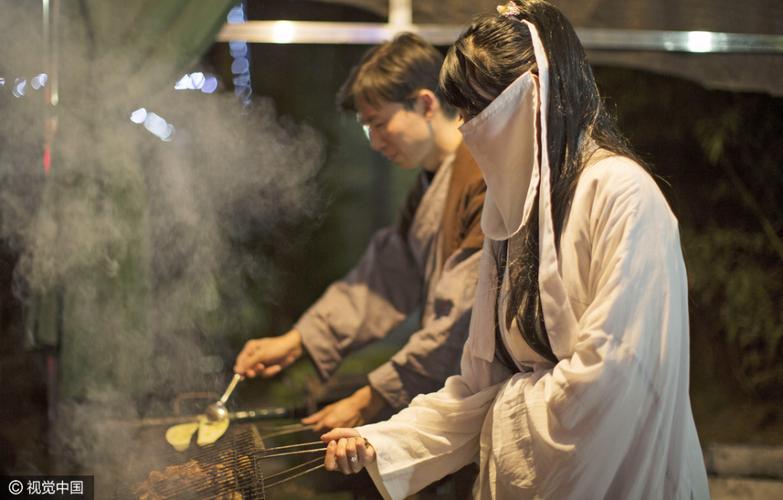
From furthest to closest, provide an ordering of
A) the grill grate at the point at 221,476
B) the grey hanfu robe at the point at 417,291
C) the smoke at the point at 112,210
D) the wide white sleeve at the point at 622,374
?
the smoke at the point at 112,210 → the grey hanfu robe at the point at 417,291 → the grill grate at the point at 221,476 → the wide white sleeve at the point at 622,374

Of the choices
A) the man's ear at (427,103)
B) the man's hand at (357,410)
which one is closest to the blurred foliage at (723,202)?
the man's ear at (427,103)

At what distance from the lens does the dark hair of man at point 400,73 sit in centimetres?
326

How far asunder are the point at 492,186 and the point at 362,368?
8.85 ft

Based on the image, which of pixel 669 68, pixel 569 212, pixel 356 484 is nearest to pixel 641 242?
pixel 569 212

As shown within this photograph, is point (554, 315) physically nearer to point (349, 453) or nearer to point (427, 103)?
point (349, 453)

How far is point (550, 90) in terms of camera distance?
188 cm

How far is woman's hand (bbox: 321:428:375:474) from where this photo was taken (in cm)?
205

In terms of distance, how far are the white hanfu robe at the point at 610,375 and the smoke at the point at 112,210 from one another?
2.09 metres

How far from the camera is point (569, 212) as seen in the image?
189 cm

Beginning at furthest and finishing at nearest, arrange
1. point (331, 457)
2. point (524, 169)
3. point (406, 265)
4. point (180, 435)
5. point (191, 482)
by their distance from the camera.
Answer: point (406, 265), point (180, 435), point (191, 482), point (331, 457), point (524, 169)

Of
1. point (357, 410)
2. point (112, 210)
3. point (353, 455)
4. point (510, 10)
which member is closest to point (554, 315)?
point (353, 455)

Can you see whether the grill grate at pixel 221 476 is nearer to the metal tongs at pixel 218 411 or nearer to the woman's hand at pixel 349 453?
the woman's hand at pixel 349 453

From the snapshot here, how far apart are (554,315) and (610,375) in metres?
0.22

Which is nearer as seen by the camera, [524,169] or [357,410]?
[524,169]
